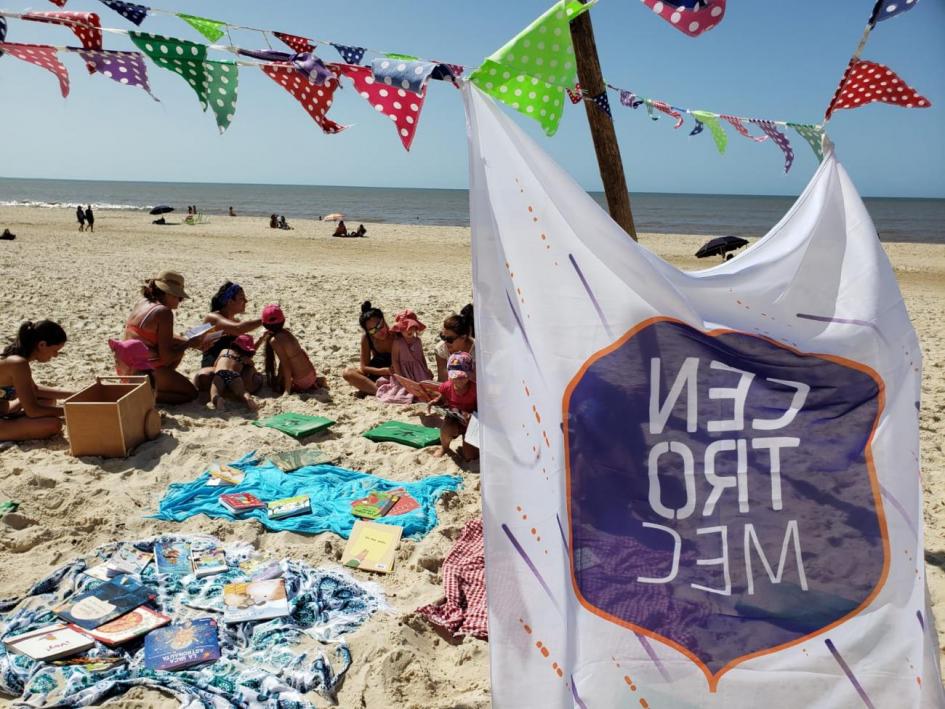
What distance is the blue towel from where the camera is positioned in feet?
13.3

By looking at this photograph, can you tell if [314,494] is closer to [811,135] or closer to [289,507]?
[289,507]

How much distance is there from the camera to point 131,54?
2508 mm

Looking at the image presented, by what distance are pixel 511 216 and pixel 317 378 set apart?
4723 mm

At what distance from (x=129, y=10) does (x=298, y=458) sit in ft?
10.6

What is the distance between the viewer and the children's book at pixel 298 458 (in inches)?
192

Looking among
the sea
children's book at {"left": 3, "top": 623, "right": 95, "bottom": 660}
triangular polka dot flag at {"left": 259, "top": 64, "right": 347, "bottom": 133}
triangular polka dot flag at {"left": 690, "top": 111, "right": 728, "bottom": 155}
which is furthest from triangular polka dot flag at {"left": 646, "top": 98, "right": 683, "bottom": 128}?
the sea

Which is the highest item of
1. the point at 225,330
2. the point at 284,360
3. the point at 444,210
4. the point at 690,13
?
the point at 690,13

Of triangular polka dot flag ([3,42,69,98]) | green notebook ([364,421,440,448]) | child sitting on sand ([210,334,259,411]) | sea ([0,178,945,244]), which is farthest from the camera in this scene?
sea ([0,178,945,244])

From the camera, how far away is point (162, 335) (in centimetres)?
581

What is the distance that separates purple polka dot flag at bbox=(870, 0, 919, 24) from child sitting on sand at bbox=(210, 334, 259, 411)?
5.15 metres

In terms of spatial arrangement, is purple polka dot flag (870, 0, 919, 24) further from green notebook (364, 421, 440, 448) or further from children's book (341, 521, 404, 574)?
green notebook (364, 421, 440, 448)

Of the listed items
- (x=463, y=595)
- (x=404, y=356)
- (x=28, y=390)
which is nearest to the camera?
(x=463, y=595)

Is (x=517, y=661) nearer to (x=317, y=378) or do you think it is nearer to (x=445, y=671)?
(x=445, y=671)

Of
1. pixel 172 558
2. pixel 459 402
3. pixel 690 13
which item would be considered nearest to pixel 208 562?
pixel 172 558
